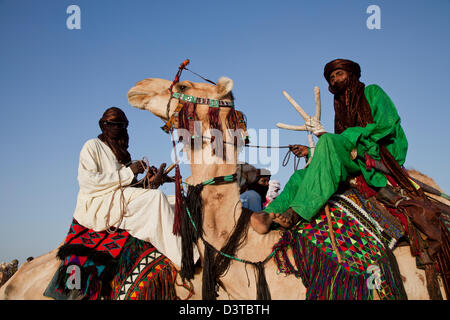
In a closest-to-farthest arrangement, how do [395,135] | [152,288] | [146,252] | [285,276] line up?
[285,276] → [152,288] → [146,252] → [395,135]

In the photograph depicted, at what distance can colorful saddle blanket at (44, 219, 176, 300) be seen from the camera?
147 inches

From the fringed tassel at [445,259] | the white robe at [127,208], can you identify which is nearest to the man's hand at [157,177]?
the white robe at [127,208]

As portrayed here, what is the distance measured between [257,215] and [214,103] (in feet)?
3.52

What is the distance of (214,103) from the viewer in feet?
12.0

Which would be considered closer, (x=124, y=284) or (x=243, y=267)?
(x=243, y=267)

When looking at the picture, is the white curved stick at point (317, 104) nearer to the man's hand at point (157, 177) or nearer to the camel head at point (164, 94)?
the camel head at point (164, 94)

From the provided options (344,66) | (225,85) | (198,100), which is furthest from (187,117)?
(344,66)

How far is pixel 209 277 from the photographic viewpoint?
345 centimetres

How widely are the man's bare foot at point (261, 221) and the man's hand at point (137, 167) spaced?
1360 millimetres

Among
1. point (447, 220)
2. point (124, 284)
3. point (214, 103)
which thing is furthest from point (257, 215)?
point (447, 220)

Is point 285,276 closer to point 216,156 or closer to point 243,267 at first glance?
point 243,267

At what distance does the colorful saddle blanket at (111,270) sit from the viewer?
3.73m

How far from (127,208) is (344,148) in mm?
2147

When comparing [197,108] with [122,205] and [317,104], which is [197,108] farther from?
[317,104]
